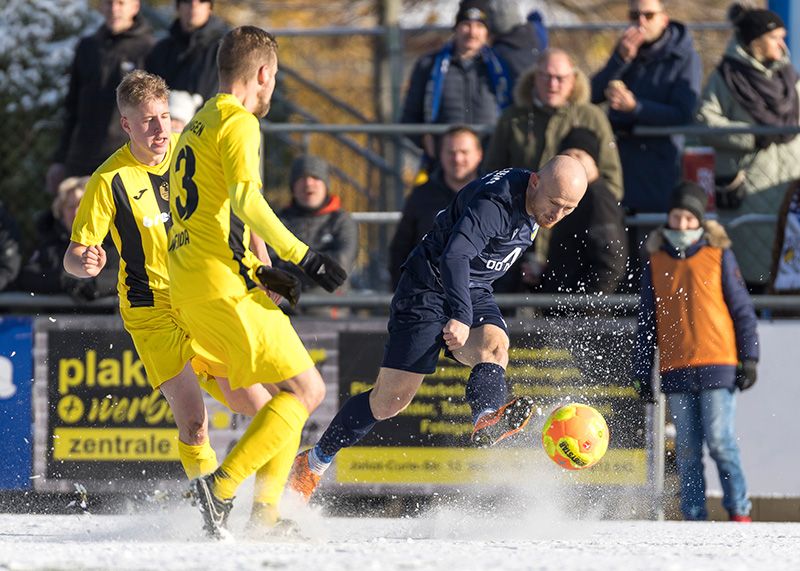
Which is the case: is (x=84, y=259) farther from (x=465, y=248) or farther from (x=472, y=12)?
(x=472, y=12)

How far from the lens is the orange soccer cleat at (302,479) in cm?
773

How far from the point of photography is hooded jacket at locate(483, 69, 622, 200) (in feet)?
31.6

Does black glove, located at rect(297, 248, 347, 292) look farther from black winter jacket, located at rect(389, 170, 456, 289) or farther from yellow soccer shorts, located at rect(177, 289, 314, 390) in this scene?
black winter jacket, located at rect(389, 170, 456, 289)

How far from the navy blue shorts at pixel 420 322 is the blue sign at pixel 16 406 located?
9.69ft

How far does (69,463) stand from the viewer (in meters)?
9.43

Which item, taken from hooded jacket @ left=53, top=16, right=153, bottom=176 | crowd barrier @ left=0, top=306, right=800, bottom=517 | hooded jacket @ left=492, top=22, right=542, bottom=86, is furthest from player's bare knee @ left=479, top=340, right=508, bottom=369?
hooded jacket @ left=53, top=16, right=153, bottom=176

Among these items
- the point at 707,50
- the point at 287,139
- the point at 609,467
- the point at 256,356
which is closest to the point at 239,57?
the point at 256,356

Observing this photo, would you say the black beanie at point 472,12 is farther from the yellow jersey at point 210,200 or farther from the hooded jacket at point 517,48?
the yellow jersey at point 210,200

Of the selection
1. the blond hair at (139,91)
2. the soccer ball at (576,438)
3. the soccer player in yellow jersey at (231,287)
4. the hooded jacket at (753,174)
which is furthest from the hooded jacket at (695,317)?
the blond hair at (139,91)

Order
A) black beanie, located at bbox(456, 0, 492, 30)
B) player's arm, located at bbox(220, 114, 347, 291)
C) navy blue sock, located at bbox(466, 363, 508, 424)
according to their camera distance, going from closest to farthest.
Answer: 1. player's arm, located at bbox(220, 114, 347, 291)
2. navy blue sock, located at bbox(466, 363, 508, 424)
3. black beanie, located at bbox(456, 0, 492, 30)

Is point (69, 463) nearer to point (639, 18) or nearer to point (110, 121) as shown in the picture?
point (110, 121)

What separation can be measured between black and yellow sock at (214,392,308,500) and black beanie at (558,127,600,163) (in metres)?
3.65

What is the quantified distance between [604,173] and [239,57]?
3.69 meters

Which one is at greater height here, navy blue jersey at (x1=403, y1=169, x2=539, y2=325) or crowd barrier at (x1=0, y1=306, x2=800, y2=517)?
navy blue jersey at (x1=403, y1=169, x2=539, y2=325)
